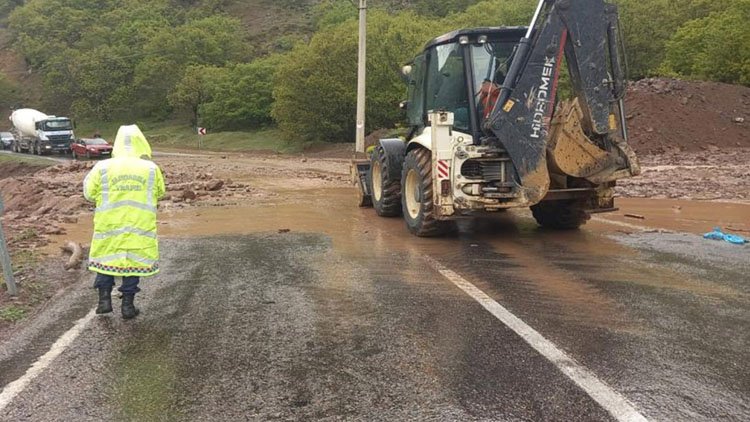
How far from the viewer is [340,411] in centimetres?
374

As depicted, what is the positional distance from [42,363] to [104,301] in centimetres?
125

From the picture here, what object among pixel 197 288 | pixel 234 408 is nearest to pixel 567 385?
pixel 234 408

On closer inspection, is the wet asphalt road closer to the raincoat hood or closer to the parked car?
the raincoat hood

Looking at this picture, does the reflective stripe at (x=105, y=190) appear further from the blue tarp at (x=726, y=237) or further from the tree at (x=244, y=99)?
the tree at (x=244, y=99)

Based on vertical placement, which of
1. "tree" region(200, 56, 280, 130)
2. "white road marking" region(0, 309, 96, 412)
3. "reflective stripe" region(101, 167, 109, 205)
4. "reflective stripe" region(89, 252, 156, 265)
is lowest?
"white road marking" region(0, 309, 96, 412)

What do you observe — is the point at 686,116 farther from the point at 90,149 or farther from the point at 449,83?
the point at 90,149

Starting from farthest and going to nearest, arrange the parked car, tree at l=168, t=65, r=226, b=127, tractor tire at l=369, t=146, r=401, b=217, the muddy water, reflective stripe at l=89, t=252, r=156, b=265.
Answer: tree at l=168, t=65, r=226, b=127 → the parked car → tractor tire at l=369, t=146, r=401, b=217 → the muddy water → reflective stripe at l=89, t=252, r=156, b=265

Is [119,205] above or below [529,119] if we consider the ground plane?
below

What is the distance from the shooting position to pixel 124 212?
18.6ft

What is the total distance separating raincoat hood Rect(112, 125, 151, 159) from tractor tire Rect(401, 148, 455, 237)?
4437mm

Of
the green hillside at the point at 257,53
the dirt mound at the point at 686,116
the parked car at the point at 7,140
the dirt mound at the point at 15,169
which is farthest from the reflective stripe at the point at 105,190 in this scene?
the parked car at the point at 7,140

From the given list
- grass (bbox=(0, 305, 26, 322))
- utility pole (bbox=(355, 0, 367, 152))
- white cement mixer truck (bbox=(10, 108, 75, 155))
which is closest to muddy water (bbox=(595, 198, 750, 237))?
grass (bbox=(0, 305, 26, 322))

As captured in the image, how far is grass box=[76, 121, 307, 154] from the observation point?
45812 mm

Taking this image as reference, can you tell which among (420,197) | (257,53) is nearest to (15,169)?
(420,197)
